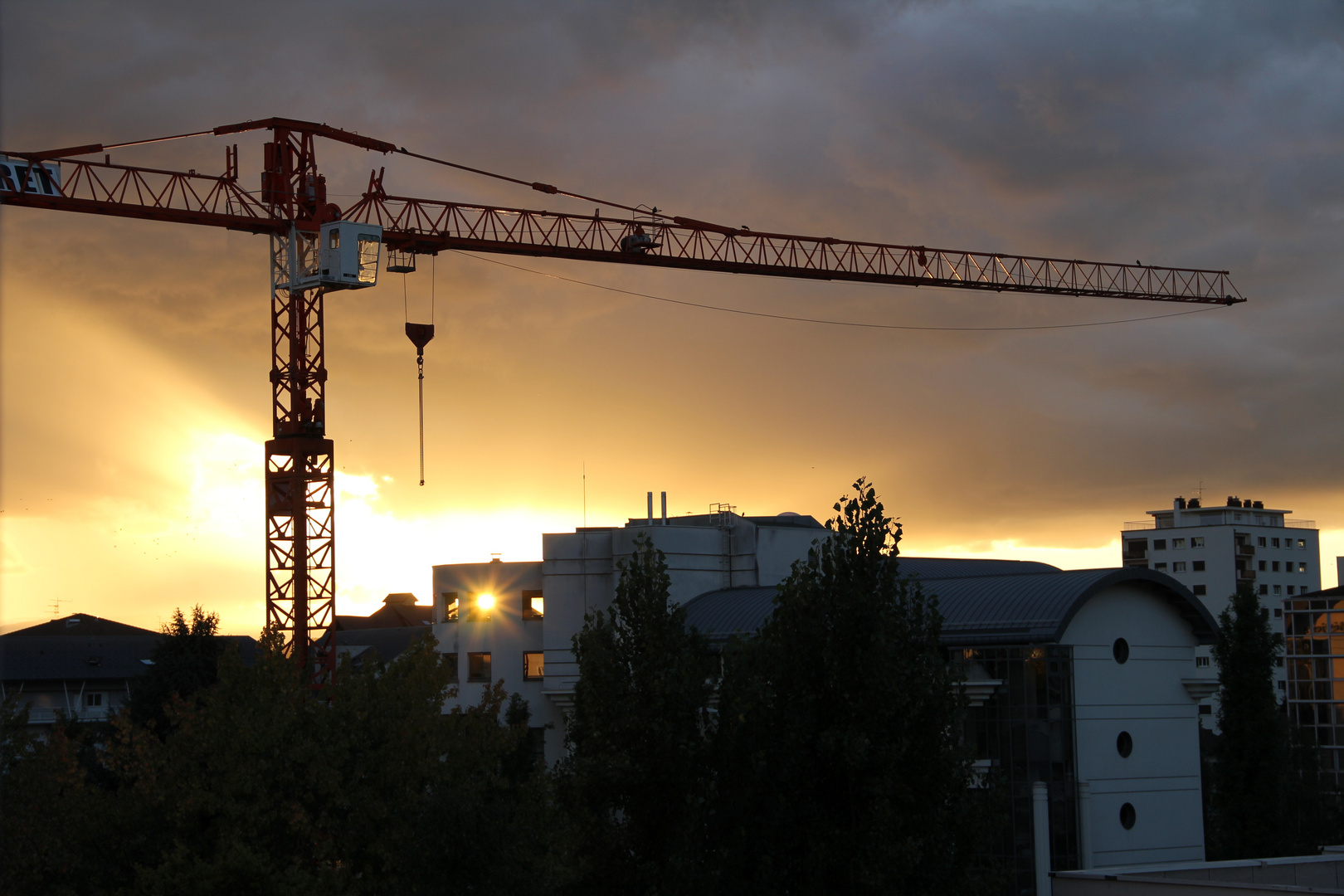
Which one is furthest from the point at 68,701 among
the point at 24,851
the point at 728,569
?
the point at 24,851

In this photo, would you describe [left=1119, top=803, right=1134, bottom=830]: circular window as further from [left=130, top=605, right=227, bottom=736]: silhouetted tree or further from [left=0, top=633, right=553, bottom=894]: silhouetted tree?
[left=130, top=605, right=227, bottom=736]: silhouetted tree

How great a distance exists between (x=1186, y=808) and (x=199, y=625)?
2142 inches

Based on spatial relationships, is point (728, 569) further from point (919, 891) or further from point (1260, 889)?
point (919, 891)

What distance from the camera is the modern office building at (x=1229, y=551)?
15912cm

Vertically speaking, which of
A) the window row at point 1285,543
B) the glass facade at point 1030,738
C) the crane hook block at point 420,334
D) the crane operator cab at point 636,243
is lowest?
the glass facade at point 1030,738

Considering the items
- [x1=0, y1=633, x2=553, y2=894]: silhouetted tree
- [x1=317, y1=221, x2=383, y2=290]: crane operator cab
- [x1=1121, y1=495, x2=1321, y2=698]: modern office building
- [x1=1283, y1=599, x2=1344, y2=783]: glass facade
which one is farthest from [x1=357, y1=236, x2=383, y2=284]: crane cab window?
[x1=1121, y1=495, x2=1321, y2=698]: modern office building

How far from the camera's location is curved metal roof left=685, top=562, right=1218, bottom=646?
4862 centimetres

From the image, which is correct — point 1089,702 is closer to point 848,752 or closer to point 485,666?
point 848,752

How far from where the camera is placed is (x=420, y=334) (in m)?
75.2

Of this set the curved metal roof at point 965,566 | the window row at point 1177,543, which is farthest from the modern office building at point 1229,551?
the curved metal roof at point 965,566

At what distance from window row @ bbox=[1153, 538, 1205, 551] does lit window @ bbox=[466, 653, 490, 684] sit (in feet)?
367

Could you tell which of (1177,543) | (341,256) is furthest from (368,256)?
(1177,543)

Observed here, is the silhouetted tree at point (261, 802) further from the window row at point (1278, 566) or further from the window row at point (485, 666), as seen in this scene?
the window row at point (1278, 566)

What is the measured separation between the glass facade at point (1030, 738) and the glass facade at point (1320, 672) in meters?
73.3
